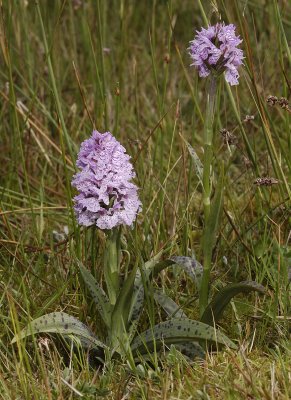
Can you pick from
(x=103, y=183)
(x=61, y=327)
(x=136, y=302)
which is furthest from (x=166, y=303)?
(x=103, y=183)

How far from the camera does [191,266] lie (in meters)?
2.21

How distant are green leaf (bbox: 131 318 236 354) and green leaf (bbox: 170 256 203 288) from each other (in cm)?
13

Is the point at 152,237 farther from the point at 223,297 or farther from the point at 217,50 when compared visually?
the point at 217,50

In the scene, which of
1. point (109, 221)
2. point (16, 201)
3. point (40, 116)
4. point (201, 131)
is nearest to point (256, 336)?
point (109, 221)

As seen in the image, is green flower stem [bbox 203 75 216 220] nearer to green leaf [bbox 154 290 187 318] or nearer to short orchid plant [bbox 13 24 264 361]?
short orchid plant [bbox 13 24 264 361]

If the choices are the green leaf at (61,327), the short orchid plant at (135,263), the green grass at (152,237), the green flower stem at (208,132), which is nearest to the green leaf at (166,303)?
the short orchid plant at (135,263)

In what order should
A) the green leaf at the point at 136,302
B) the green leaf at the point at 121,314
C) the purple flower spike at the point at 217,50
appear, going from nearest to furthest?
the purple flower spike at the point at 217,50, the green leaf at the point at 121,314, the green leaf at the point at 136,302

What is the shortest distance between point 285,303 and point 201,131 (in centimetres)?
153

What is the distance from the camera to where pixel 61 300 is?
2.45 m

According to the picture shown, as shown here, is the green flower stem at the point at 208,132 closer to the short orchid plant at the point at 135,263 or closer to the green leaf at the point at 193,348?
the short orchid plant at the point at 135,263

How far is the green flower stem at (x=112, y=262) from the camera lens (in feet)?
7.10

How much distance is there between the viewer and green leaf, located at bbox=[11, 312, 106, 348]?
210 centimetres

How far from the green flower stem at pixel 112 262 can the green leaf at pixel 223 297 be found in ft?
0.83

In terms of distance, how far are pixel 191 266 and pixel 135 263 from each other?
0.56 ft
